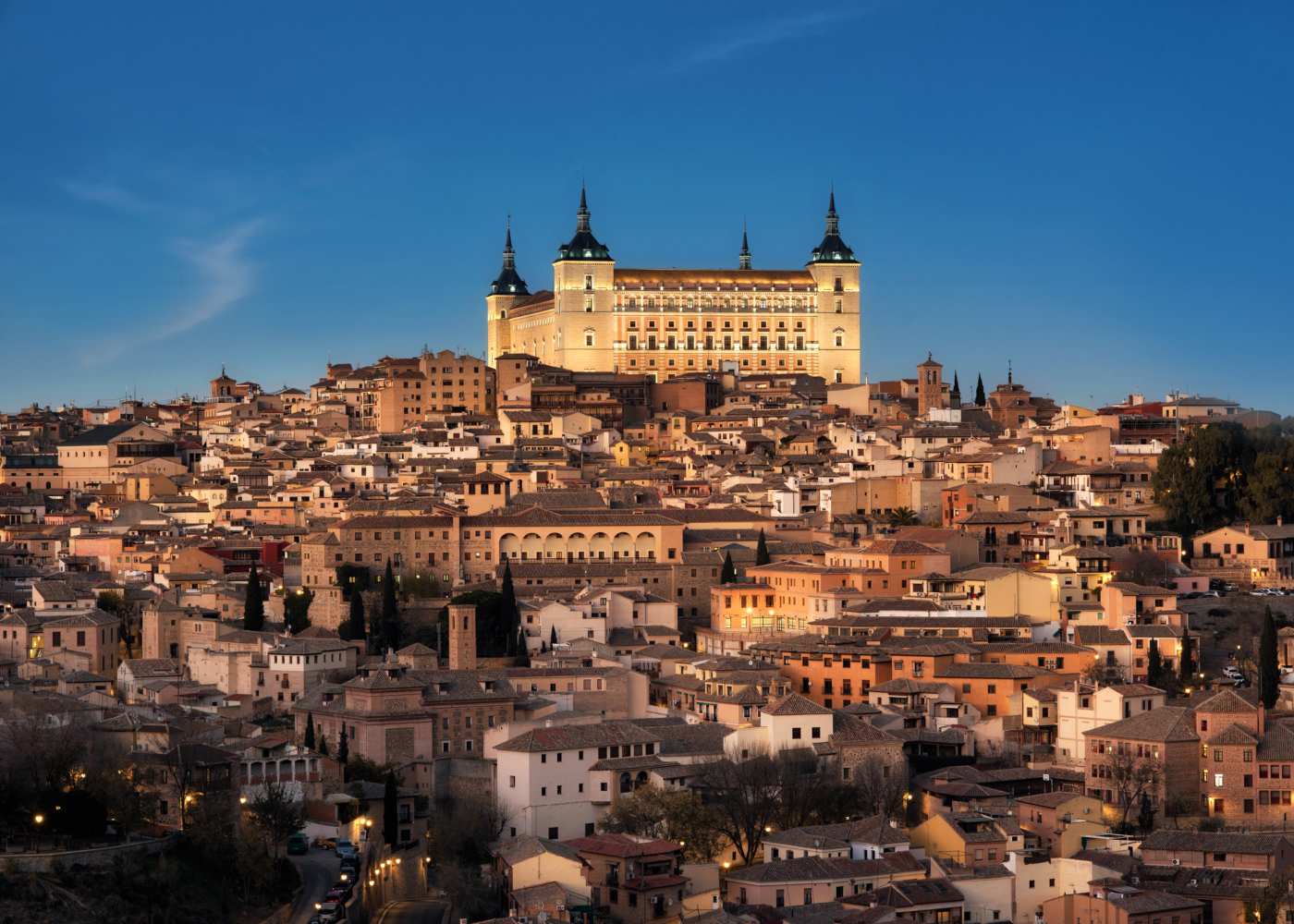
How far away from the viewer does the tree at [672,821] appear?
3156 cm

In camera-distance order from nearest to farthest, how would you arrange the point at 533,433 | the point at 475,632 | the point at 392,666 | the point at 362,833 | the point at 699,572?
the point at 362,833, the point at 392,666, the point at 475,632, the point at 699,572, the point at 533,433

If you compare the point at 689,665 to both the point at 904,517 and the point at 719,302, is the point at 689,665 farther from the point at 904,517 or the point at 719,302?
the point at 719,302

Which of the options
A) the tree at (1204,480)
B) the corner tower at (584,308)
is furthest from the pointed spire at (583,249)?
the tree at (1204,480)

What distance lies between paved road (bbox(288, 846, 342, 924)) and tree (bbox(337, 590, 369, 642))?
372 inches

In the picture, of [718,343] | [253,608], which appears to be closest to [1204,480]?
[253,608]

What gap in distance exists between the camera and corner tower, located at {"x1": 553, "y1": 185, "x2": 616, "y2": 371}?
75312mm

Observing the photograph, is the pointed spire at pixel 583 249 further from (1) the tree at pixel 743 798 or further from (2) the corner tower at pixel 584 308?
(1) the tree at pixel 743 798

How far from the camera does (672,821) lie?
31.8 m

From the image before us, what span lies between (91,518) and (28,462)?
9181 millimetres

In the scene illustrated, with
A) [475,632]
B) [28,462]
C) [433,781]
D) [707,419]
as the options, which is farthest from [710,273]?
[433,781]

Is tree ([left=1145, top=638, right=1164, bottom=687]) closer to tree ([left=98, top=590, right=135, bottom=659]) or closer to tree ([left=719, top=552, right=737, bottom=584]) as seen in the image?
tree ([left=719, top=552, right=737, bottom=584])

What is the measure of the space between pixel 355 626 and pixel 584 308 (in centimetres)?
3548

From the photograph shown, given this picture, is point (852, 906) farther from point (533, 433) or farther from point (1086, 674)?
point (533, 433)

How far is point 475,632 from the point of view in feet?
132
